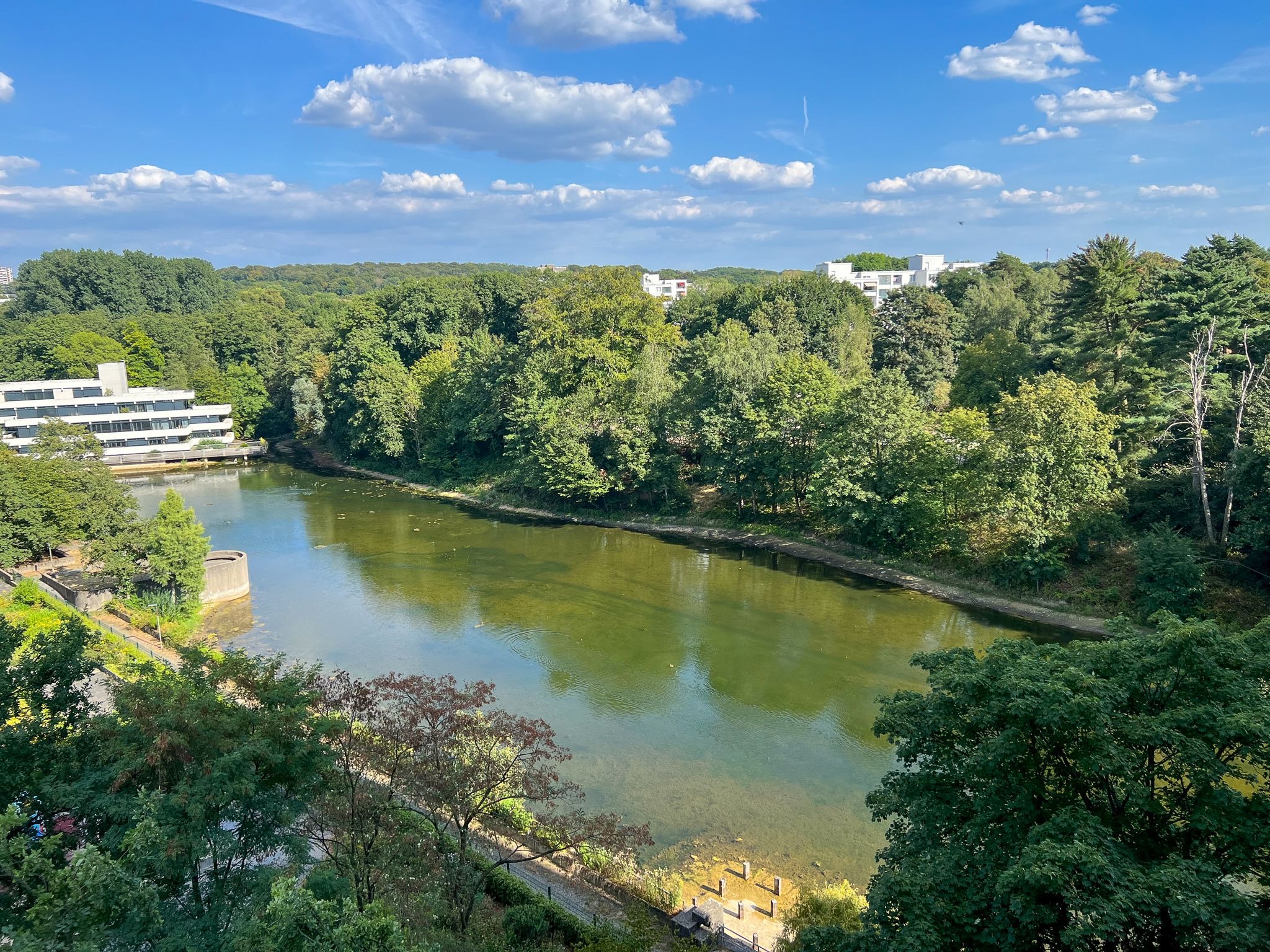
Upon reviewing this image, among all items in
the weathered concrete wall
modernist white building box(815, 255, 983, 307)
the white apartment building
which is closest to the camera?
the weathered concrete wall

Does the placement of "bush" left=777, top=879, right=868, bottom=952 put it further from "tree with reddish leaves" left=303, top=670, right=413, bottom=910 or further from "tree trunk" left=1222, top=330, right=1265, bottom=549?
"tree trunk" left=1222, top=330, right=1265, bottom=549

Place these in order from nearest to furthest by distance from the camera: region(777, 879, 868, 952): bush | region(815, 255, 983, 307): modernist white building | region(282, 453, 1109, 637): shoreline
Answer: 1. region(777, 879, 868, 952): bush
2. region(282, 453, 1109, 637): shoreline
3. region(815, 255, 983, 307): modernist white building

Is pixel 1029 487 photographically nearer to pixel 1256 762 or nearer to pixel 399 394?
pixel 1256 762

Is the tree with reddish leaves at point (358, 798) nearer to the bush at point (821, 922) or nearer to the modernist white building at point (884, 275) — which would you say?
the bush at point (821, 922)

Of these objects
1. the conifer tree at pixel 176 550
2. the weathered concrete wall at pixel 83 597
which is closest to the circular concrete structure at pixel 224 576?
the conifer tree at pixel 176 550

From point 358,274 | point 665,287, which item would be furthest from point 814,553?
point 358,274

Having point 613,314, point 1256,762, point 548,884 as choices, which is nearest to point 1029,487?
point 1256,762

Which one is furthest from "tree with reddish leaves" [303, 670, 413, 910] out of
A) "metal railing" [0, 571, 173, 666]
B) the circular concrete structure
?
the circular concrete structure

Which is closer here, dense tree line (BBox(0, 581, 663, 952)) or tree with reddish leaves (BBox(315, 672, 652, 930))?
dense tree line (BBox(0, 581, 663, 952))
